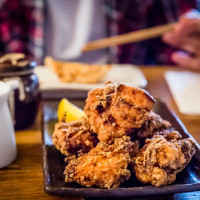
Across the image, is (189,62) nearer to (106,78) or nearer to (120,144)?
(106,78)

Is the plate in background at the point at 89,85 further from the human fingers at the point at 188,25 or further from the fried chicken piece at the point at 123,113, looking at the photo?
the fried chicken piece at the point at 123,113

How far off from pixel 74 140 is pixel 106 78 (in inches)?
37.1

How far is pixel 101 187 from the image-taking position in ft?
2.22

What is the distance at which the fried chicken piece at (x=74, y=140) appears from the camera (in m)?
0.80

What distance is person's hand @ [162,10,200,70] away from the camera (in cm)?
193

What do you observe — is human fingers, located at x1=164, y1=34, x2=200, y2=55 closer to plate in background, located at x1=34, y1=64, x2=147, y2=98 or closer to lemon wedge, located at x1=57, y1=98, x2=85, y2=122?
plate in background, located at x1=34, y1=64, x2=147, y2=98

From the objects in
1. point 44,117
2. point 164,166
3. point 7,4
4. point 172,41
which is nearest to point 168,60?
point 172,41

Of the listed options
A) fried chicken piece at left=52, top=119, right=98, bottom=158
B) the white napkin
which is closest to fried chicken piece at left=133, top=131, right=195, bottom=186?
fried chicken piece at left=52, top=119, right=98, bottom=158

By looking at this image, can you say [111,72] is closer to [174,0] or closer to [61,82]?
[61,82]

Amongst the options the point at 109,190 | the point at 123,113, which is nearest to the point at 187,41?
the point at 123,113

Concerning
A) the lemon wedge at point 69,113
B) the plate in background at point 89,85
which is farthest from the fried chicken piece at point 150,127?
the plate in background at point 89,85

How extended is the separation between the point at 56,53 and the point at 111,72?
911mm

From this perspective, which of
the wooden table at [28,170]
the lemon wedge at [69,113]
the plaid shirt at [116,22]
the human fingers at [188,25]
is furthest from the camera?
the plaid shirt at [116,22]

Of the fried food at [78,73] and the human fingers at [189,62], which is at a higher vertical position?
the fried food at [78,73]
